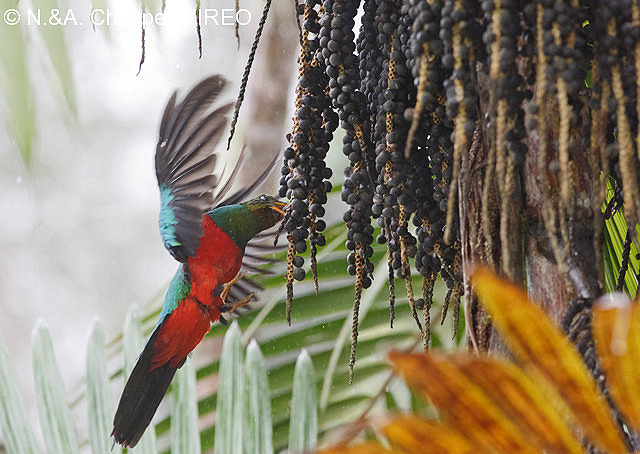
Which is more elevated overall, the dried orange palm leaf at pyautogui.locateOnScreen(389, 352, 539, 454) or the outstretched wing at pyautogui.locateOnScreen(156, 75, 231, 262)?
the outstretched wing at pyautogui.locateOnScreen(156, 75, 231, 262)

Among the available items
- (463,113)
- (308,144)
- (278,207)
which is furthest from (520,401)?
(278,207)

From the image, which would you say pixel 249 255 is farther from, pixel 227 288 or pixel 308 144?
pixel 308 144

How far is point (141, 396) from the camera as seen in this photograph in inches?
37.1

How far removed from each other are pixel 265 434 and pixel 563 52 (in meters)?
0.81

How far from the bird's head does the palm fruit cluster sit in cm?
44

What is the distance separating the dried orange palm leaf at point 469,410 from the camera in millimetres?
316

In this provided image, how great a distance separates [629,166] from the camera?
1.15ft

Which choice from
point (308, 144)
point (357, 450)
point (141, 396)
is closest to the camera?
point (357, 450)

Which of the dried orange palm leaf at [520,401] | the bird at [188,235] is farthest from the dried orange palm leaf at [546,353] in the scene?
the bird at [188,235]

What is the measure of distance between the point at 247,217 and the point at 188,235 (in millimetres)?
92

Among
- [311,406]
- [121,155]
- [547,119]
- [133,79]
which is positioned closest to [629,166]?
[547,119]

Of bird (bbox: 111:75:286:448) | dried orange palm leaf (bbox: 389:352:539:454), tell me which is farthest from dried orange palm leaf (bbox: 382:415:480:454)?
bird (bbox: 111:75:286:448)

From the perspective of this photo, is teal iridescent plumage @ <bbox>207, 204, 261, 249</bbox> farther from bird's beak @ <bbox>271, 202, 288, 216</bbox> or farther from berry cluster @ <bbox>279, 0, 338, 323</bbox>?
berry cluster @ <bbox>279, 0, 338, 323</bbox>

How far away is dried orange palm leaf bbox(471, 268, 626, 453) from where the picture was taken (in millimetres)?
320
